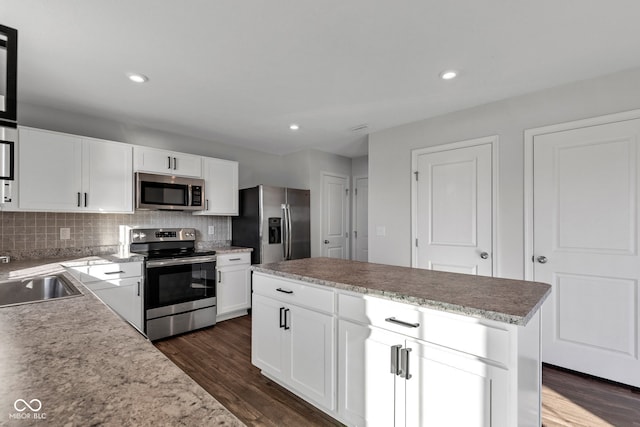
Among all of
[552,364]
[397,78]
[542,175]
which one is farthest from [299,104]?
[552,364]

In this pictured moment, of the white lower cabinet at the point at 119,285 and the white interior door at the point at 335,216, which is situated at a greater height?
the white interior door at the point at 335,216

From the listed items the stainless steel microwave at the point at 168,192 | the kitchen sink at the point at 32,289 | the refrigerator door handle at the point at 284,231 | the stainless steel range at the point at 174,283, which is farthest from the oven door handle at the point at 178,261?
the kitchen sink at the point at 32,289

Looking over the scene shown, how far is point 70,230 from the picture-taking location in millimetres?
3080

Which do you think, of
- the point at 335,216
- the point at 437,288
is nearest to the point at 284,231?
the point at 335,216

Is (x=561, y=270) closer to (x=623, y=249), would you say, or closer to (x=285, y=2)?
(x=623, y=249)

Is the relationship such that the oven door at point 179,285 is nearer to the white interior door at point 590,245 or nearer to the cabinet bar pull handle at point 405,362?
the cabinet bar pull handle at point 405,362

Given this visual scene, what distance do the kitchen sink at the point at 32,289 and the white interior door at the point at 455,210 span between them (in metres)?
3.08

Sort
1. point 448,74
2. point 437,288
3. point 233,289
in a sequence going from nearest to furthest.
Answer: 1. point 437,288
2. point 448,74
3. point 233,289

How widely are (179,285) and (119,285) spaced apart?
572 mm

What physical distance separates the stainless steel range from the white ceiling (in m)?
1.44

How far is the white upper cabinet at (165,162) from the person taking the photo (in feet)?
10.8

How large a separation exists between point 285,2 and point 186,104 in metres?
1.74

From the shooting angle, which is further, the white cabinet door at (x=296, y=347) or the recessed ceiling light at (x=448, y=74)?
the recessed ceiling light at (x=448, y=74)

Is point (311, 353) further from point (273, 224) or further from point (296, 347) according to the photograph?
point (273, 224)
